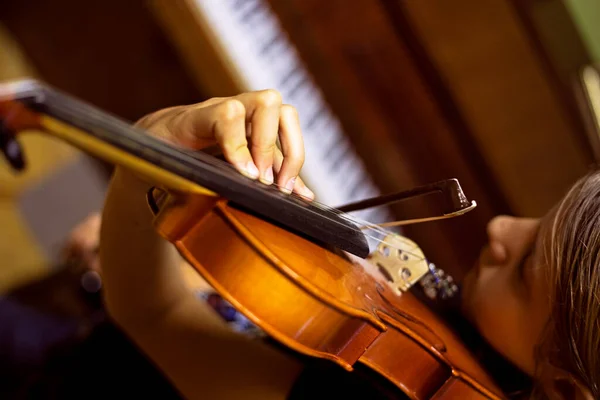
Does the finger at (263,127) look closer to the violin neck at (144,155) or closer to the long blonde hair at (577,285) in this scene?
the violin neck at (144,155)

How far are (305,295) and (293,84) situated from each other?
2.79ft

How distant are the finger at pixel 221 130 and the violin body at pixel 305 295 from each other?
0.20ft

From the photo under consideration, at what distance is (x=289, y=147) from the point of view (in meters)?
0.57

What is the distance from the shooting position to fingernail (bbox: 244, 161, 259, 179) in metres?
0.52

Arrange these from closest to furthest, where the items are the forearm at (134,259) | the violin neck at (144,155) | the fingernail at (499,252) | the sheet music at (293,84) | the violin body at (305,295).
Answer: the violin neck at (144,155) < the violin body at (305,295) < the forearm at (134,259) < the fingernail at (499,252) < the sheet music at (293,84)

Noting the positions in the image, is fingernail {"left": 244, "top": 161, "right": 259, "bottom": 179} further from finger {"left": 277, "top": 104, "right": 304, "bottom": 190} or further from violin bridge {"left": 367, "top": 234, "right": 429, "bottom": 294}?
violin bridge {"left": 367, "top": 234, "right": 429, "bottom": 294}

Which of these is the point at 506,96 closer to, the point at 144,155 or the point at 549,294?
the point at 549,294

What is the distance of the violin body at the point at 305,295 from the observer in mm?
479

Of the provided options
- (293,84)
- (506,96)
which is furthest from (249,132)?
(506,96)

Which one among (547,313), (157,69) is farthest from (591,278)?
(157,69)

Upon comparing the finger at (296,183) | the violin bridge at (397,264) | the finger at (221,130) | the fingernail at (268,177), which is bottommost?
the violin bridge at (397,264)

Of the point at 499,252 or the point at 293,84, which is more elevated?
the point at 293,84

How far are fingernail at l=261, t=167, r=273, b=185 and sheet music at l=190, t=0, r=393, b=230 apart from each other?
577 mm

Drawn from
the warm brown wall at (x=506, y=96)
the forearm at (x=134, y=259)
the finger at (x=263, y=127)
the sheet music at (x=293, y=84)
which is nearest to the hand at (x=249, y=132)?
the finger at (x=263, y=127)
